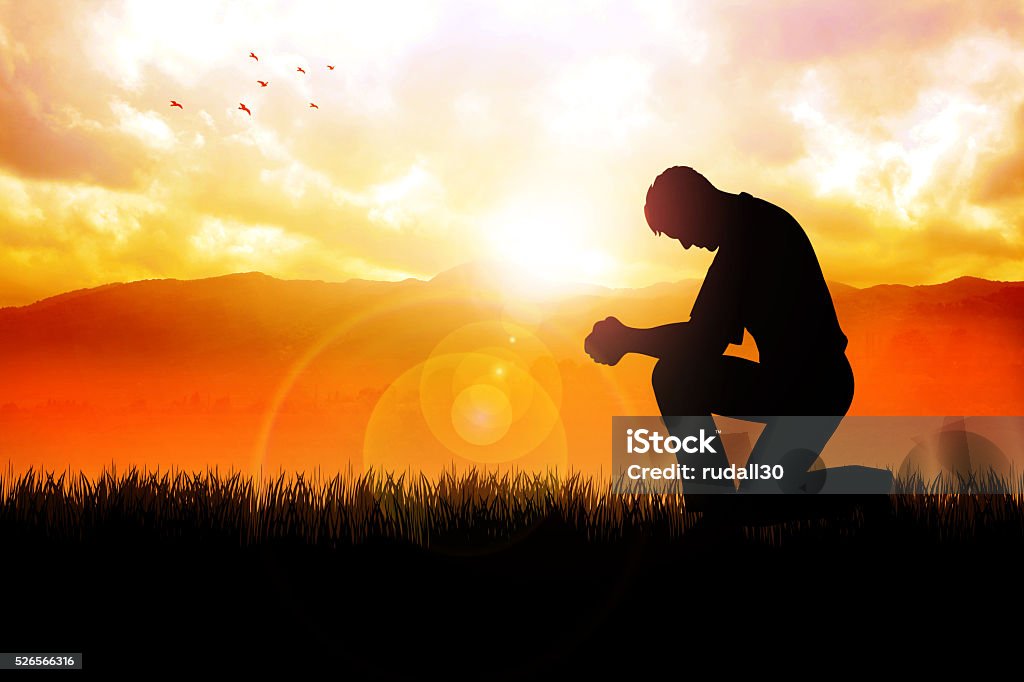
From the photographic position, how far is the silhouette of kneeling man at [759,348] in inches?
155

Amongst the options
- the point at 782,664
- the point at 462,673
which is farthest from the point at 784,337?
the point at 462,673

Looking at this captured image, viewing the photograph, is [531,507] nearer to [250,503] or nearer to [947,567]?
[250,503]

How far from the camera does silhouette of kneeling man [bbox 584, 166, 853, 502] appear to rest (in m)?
3.93

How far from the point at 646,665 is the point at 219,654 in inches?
65.4

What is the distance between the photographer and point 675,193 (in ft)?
13.5

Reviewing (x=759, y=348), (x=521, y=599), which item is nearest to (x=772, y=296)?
(x=759, y=348)

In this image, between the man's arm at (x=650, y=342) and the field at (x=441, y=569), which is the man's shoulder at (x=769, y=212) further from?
the field at (x=441, y=569)

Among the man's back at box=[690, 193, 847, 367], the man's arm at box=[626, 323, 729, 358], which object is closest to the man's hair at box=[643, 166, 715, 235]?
the man's back at box=[690, 193, 847, 367]

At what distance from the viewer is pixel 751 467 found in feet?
13.3

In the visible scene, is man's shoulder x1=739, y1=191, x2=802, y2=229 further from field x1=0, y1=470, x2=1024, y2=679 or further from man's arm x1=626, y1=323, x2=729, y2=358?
field x1=0, y1=470, x2=1024, y2=679

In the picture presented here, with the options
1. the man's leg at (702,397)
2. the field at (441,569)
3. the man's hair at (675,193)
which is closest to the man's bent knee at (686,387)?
the man's leg at (702,397)

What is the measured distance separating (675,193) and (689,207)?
108 millimetres

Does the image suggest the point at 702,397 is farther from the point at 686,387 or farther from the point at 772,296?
the point at 772,296

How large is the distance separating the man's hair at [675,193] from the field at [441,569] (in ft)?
5.25
